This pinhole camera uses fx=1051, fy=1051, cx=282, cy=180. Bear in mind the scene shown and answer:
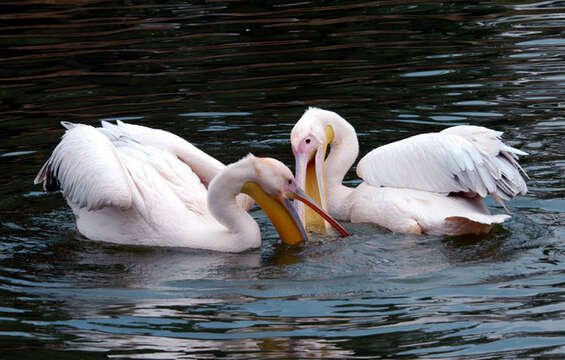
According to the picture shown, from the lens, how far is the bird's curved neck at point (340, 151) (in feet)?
20.1

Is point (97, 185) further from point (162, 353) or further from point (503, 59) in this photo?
point (503, 59)

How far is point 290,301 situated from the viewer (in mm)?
4496

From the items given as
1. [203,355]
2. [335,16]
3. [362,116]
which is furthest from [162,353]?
[335,16]

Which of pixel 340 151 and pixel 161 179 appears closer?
pixel 161 179

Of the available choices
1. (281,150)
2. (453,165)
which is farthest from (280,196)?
(281,150)

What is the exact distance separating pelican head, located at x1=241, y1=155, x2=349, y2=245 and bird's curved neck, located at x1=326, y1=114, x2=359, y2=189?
817 millimetres

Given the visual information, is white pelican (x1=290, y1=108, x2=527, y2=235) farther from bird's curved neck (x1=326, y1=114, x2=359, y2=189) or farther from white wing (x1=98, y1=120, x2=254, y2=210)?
white wing (x1=98, y1=120, x2=254, y2=210)

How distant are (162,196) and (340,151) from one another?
3.96 ft

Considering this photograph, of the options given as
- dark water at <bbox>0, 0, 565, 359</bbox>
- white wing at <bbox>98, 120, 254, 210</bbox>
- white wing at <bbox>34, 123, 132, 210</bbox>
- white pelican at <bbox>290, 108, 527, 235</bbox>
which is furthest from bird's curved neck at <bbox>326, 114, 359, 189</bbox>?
white wing at <bbox>34, 123, 132, 210</bbox>

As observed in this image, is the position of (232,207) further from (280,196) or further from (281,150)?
(281,150)

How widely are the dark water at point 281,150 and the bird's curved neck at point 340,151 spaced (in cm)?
52

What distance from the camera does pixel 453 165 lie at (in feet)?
18.0

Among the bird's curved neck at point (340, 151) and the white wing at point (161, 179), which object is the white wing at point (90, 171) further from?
the bird's curved neck at point (340, 151)

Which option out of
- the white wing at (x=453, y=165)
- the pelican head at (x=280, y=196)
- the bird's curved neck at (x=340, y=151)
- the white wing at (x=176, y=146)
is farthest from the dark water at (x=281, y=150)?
the bird's curved neck at (x=340, y=151)
